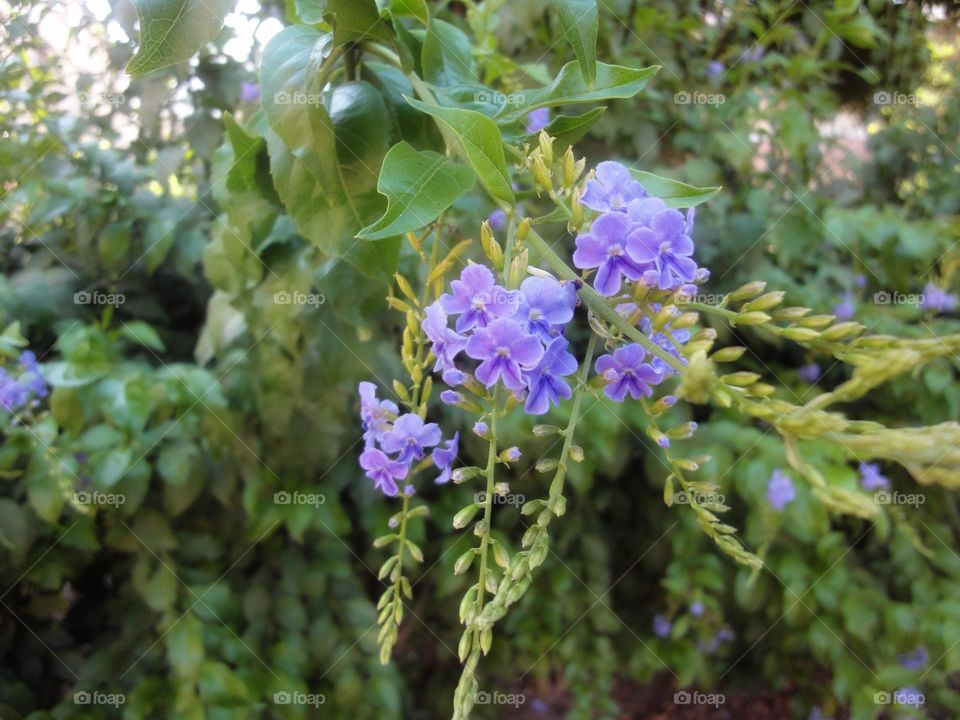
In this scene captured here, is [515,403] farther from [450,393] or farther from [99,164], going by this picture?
[99,164]

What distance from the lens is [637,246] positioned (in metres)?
0.43

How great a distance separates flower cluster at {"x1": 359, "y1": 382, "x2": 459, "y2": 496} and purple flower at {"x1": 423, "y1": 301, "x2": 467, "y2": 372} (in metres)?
0.08

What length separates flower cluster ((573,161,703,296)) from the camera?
1.40ft

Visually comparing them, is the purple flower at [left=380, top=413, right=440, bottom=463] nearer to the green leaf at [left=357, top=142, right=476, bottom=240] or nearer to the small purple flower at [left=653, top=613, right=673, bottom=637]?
the green leaf at [left=357, top=142, right=476, bottom=240]

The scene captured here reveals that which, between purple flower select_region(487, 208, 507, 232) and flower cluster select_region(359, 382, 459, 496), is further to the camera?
purple flower select_region(487, 208, 507, 232)

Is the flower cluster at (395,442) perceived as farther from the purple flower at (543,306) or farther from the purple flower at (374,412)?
the purple flower at (543,306)

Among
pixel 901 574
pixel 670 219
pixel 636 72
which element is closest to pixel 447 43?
pixel 636 72

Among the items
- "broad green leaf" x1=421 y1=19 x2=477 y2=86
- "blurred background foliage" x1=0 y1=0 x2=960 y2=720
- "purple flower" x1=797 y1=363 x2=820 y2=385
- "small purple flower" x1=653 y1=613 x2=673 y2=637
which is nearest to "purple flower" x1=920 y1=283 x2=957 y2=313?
"blurred background foliage" x1=0 y1=0 x2=960 y2=720

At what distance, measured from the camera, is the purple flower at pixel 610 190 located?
457mm

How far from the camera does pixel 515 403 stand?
465 millimetres

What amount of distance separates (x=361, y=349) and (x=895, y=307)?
1.34 metres

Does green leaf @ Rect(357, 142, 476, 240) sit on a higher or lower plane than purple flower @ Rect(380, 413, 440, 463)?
higher

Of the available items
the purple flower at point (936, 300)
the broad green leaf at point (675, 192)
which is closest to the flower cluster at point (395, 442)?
the broad green leaf at point (675, 192)

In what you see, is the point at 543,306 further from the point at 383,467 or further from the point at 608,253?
the point at 383,467
